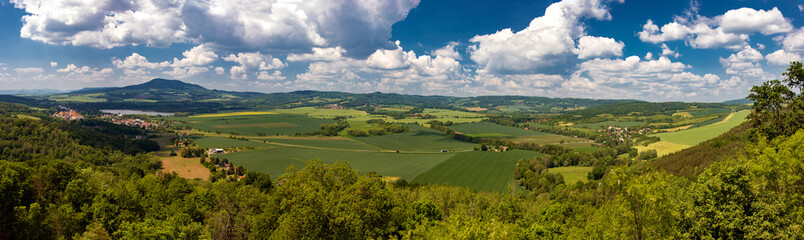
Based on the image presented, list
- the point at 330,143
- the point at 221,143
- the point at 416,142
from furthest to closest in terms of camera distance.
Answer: the point at 416,142 < the point at 330,143 < the point at 221,143

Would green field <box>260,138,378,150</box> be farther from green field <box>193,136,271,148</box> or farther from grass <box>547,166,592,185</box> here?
grass <box>547,166,592,185</box>

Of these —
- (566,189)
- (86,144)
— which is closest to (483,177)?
(566,189)

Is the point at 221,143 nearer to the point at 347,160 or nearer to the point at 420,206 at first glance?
the point at 347,160

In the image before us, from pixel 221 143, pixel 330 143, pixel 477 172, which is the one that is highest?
pixel 221 143

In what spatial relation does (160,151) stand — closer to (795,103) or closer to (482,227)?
(482,227)

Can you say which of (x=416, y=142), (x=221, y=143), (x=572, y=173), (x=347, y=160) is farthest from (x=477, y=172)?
(x=221, y=143)
